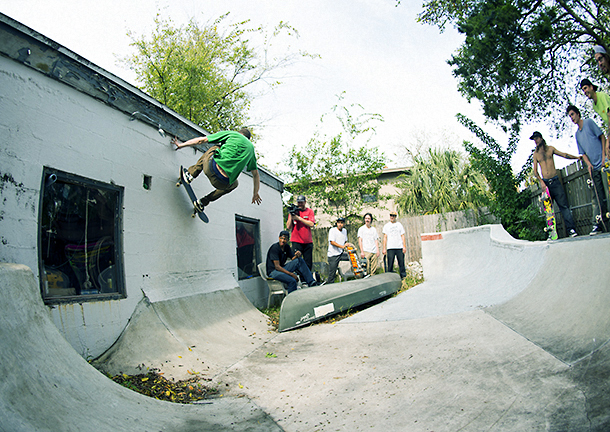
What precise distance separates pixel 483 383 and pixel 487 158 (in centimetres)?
955

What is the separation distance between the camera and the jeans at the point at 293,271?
21.6ft

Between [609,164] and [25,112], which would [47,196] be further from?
[609,164]

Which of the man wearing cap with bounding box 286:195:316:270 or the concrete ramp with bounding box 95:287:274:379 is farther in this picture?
the man wearing cap with bounding box 286:195:316:270

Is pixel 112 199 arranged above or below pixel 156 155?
below

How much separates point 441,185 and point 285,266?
10.2m

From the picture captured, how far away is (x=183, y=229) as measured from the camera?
544 centimetres

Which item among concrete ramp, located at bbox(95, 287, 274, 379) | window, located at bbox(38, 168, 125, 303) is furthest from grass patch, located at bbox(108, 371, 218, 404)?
window, located at bbox(38, 168, 125, 303)

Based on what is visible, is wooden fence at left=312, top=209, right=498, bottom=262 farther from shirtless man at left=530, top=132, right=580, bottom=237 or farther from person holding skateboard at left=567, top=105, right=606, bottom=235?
person holding skateboard at left=567, top=105, right=606, bottom=235

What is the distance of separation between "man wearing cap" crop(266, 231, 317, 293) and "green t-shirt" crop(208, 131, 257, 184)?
2072 millimetres

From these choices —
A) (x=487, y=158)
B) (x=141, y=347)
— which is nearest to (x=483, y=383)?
(x=141, y=347)

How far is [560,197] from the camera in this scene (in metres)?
6.11

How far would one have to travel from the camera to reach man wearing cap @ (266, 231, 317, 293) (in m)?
6.60

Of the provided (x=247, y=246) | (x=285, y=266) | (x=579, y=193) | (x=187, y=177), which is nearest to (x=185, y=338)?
(x=187, y=177)

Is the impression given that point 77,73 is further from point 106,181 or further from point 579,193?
point 579,193
